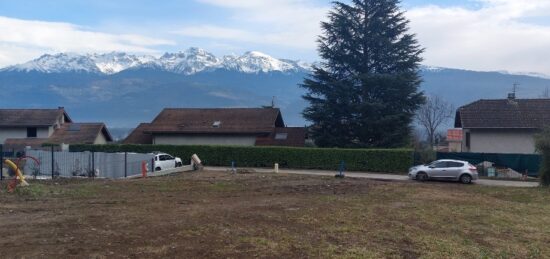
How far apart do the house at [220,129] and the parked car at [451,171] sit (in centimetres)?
1871

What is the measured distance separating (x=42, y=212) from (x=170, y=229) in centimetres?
481

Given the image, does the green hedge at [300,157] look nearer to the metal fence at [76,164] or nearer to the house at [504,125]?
the house at [504,125]

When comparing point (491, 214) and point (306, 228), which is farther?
A: point (491, 214)

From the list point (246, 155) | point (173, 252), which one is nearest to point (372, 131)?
point (246, 155)

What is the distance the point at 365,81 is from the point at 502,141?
11797mm

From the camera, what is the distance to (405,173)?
40531 millimetres

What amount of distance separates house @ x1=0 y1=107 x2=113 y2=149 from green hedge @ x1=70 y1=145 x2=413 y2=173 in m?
13.4

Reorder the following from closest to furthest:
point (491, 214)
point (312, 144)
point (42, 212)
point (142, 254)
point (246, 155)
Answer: point (142, 254) < point (42, 212) < point (491, 214) < point (246, 155) < point (312, 144)

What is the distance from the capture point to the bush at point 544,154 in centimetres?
2923

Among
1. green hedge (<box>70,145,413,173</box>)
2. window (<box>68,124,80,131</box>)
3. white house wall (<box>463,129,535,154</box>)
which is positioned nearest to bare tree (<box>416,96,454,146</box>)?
white house wall (<box>463,129,535,154</box>)

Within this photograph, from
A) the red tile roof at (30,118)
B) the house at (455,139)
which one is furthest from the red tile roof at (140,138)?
the house at (455,139)

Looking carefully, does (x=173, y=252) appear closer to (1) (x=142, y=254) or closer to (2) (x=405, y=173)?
(1) (x=142, y=254)

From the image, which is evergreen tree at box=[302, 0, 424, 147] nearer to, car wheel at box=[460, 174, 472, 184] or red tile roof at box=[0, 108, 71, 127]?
car wheel at box=[460, 174, 472, 184]

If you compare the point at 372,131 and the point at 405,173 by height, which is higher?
the point at 372,131
